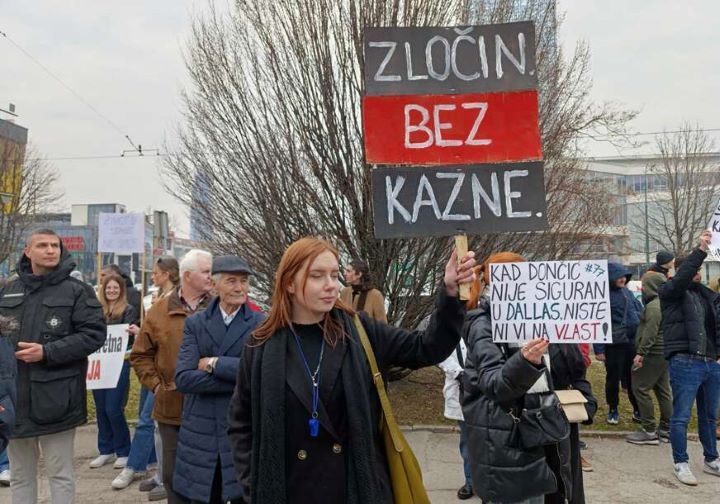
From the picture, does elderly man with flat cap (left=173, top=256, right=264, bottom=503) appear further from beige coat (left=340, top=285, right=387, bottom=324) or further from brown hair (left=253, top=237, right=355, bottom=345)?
beige coat (left=340, top=285, right=387, bottom=324)

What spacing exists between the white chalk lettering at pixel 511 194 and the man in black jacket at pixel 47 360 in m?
3.10

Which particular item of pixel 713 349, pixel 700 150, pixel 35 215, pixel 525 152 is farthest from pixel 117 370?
pixel 700 150

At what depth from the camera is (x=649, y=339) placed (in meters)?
7.06

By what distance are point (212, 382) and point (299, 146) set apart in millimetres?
5289

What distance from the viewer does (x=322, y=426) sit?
226 cm

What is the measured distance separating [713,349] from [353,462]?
16.5 ft

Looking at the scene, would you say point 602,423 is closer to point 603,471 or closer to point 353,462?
point 603,471

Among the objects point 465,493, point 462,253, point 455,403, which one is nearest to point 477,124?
point 462,253

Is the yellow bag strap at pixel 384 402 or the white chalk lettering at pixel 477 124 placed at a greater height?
the white chalk lettering at pixel 477 124

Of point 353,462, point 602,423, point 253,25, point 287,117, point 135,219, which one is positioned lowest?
point 602,423

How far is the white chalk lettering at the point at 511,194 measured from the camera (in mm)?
2875

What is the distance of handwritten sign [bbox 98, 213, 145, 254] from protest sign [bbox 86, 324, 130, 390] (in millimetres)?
3413

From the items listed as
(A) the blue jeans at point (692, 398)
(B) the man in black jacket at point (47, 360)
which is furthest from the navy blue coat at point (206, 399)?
(A) the blue jeans at point (692, 398)

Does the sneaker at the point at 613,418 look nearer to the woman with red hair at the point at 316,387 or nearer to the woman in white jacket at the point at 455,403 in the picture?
the woman in white jacket at the point at 455,403
